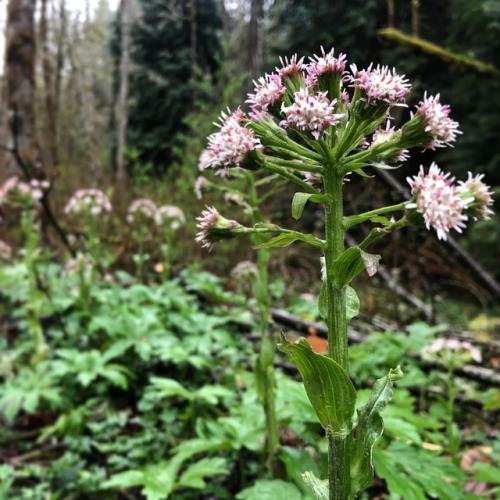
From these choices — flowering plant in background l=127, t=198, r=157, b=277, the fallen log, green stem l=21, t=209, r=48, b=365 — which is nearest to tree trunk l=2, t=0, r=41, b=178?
flowering plant in background l=127, t=198, r=157, b=277

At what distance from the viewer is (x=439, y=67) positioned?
9.32 metres

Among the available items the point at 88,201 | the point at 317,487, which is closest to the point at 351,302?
the point at 317,487

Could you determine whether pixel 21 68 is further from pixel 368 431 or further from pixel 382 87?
pixel 368 431

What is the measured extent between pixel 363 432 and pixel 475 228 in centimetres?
684

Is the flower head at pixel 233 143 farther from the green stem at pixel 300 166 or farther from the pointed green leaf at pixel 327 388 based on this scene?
the pointed green leaf at pixel 327 388

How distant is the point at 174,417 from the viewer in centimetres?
275

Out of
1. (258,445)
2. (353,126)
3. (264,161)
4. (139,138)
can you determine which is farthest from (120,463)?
(139,138)

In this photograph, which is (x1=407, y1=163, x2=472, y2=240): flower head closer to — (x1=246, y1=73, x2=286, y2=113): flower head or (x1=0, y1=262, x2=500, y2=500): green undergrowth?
(x1=246, y1=73, x2=286, y2=113): flower head

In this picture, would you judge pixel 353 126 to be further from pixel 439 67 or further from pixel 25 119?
pixel 439 67

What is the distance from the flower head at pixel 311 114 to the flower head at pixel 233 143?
0.41 ft

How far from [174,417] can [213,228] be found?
6.21 ft

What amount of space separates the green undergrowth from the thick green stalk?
0.43 metres

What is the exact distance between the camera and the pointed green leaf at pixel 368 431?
105cm

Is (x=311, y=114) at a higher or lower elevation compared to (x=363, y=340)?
higher
